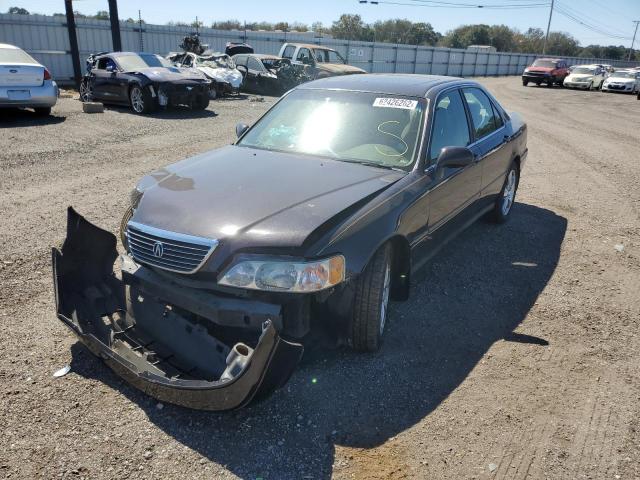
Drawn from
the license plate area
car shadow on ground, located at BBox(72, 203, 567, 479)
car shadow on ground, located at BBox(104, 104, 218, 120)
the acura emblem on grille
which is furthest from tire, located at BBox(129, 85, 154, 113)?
the acura emblem on grille

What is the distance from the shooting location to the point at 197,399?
251 cm

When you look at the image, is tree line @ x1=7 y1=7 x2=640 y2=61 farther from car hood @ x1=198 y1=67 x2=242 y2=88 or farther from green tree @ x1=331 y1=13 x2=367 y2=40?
car hood @ x1=198 y1=67 x2=242 y2=88

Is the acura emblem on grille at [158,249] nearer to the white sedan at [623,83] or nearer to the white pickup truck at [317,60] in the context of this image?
the white pickup truck at [317,60]

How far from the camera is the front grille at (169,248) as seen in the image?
278 cm

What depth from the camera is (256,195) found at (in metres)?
3.18

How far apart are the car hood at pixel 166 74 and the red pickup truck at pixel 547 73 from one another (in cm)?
2505

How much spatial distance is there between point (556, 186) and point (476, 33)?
8776cm

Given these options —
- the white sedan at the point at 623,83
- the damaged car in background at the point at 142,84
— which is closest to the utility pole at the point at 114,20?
the damaged car in background at the point at 142,84

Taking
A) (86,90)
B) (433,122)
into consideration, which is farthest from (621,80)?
(433,122)

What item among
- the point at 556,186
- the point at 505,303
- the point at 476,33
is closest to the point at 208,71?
the point at 556,186

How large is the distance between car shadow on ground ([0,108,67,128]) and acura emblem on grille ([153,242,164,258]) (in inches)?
390

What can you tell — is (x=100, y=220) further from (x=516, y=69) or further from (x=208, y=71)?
(x=516, y=69)

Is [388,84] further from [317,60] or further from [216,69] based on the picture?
[317,60]

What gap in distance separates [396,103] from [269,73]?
53.3ft
